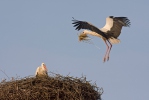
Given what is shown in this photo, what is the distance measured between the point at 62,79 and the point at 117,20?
3840 mm

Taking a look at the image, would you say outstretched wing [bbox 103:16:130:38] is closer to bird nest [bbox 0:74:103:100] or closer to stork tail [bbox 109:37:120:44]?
stork tail [bbox 109:37:120:44]

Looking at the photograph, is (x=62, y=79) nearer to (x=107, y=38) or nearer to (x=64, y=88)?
(x=64, y=88)

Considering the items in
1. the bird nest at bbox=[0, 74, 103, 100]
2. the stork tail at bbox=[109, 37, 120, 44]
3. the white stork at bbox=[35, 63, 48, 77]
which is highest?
the stork tail at bbox=[109, 37, 120, 44]

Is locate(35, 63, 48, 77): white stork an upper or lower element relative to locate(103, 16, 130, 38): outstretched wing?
lower

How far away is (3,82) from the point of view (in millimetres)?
10031

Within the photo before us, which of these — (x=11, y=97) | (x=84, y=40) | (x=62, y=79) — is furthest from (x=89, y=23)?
(x=11, y=97)

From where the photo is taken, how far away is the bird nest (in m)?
9.49

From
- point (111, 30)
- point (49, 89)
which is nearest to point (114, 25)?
point (111, 30)

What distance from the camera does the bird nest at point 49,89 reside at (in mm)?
9492

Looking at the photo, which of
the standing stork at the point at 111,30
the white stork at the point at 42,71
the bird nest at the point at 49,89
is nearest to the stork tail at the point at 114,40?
the standing stork at the point at 111,30

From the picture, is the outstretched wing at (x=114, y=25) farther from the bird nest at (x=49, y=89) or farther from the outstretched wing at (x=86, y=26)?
the bird nest at (x=49, y=89)

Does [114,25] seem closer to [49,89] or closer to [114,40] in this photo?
[114,40]

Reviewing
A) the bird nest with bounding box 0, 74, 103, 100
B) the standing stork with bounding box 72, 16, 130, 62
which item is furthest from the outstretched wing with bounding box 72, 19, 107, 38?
the bird nest with bounding box 0, 74, 103, 100

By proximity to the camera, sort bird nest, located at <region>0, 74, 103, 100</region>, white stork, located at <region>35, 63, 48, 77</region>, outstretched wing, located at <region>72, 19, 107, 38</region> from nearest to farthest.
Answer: bird nest, located at <region>0, 74, 103, 100</region>, white stork, located at <region>35, 63, 48, 77</region>, outstretched wing, located at <region>72, 19, 107, 38</region>
